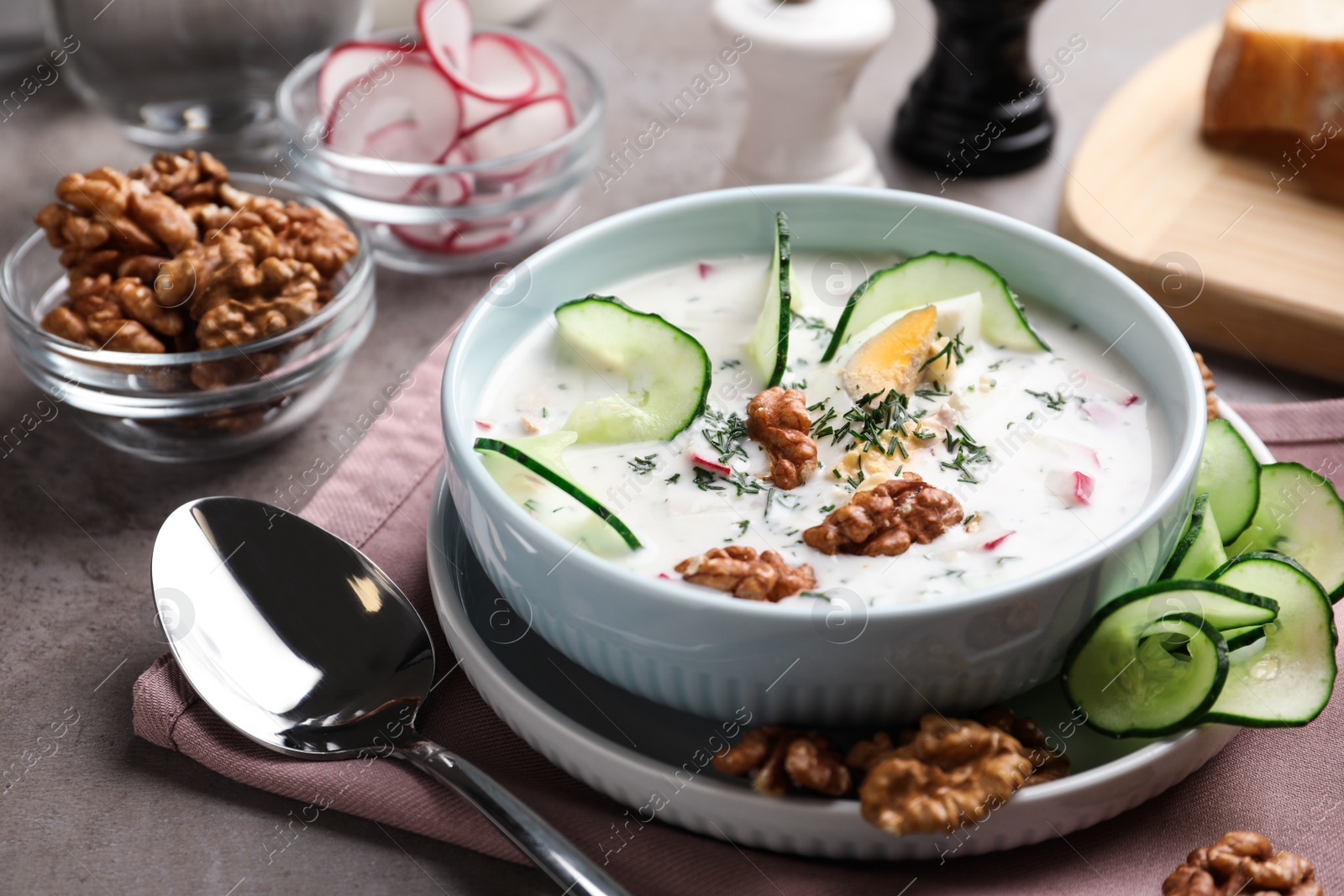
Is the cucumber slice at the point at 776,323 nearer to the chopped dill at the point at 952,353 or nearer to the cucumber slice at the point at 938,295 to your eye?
the cucumber slice at the point at 938,295

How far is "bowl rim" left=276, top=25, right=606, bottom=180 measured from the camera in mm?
2334

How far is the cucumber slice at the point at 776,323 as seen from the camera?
1.67m

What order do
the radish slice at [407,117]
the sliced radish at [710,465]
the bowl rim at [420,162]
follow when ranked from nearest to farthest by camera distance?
1. the sliced radish at [710,465]
2. the bowl rim at [420,162]
3. the radish slice at [407,117]

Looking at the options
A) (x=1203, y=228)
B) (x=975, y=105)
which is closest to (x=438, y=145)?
(x=975, y=105)

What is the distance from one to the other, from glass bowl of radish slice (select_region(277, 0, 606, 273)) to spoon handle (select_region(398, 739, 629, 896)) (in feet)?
4.17

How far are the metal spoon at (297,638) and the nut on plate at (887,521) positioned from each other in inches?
18.0

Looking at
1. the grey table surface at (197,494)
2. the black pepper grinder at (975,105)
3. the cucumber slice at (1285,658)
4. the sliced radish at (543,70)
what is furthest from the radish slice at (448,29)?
the cucumber slice at (1285,658)

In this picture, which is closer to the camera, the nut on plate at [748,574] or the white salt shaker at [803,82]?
the nut on plate at [748,574]

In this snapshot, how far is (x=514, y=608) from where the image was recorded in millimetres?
1496

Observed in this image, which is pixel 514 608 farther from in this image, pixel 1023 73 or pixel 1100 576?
pixel 1023 73

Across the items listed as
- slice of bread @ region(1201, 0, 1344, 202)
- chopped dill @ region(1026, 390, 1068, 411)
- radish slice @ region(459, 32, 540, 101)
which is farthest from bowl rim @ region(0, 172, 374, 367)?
slice of bread @ region(1201, 0, 1344, 202)

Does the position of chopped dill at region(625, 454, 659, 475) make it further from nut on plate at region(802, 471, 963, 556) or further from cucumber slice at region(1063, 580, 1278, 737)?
cucumber slice at region(1063, 580, 1278, 737)

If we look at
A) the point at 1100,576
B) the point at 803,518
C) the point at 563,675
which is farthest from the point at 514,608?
the point at 1100,576

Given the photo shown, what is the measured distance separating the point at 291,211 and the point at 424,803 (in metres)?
1.13
